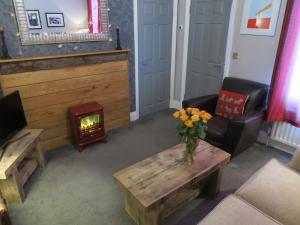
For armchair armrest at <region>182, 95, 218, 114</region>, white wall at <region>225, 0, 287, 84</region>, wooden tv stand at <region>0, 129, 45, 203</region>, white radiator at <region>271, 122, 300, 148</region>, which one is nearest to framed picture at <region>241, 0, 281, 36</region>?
white wall at <region>225, 0, 287, 84</region>

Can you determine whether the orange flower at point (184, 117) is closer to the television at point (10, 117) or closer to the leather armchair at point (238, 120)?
the leather armchair at point (238, 120)

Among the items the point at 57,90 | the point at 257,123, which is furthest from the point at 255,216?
the point at 57,90

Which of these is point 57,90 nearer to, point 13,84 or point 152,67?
point 13,84

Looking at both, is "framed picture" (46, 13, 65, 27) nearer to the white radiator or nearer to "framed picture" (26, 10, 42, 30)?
"framed picture" (26, 10, 42, 30)

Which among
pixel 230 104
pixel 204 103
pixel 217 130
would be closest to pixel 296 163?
pixel 217 130

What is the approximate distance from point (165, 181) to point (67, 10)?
228 cm

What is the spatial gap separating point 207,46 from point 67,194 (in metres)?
2.73

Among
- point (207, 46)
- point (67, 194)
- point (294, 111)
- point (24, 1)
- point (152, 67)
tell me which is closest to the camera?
point (67, 194)

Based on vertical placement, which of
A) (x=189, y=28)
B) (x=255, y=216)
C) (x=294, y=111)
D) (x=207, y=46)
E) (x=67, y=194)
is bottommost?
(x=67, y=194)

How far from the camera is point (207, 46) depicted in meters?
3.46

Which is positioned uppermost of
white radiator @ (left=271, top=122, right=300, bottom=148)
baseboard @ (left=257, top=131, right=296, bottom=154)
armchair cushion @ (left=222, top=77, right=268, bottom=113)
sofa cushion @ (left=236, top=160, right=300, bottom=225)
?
armchair cushion @ (left=222, top=77, right=268, bottom=113)

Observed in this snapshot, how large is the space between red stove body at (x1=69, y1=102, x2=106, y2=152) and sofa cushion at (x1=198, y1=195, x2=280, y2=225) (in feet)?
6.23

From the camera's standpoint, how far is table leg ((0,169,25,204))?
2.04 m

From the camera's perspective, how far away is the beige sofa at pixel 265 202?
147 cm
